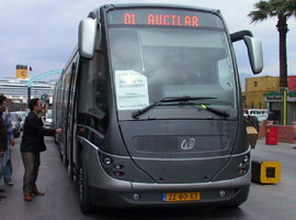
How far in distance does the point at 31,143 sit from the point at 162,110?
295 cm

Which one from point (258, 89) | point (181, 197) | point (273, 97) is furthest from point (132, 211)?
point (258, 89)

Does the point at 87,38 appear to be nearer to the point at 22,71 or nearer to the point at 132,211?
the point at 132,211

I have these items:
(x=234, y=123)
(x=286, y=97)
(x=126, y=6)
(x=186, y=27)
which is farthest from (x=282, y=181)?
(x=286, y=97)

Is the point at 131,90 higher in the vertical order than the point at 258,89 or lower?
higher

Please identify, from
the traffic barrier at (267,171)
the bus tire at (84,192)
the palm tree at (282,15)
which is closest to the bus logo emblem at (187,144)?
the bus tire at (84,192)

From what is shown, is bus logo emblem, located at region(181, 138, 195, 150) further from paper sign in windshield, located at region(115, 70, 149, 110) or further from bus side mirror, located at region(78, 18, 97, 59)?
bus side mirror, located at region(78, 18, 97, 59)

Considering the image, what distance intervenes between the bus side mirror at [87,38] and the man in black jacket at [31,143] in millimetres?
2288

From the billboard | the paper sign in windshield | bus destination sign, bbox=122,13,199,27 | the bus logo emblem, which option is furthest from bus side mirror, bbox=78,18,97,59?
the billboard

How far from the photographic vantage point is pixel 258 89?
173ft

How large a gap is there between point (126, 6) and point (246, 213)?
3564 mm

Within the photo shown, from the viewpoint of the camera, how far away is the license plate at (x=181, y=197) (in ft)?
17.7

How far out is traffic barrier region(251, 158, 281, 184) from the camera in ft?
29.1

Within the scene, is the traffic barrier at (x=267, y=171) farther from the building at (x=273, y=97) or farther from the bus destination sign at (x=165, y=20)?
the building at (x=273, y=97)

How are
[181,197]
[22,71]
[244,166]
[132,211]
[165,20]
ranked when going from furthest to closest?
1. [22,71]
2. [132,211]
3. [165,20]
4. [244,166]
5. [181,197]
